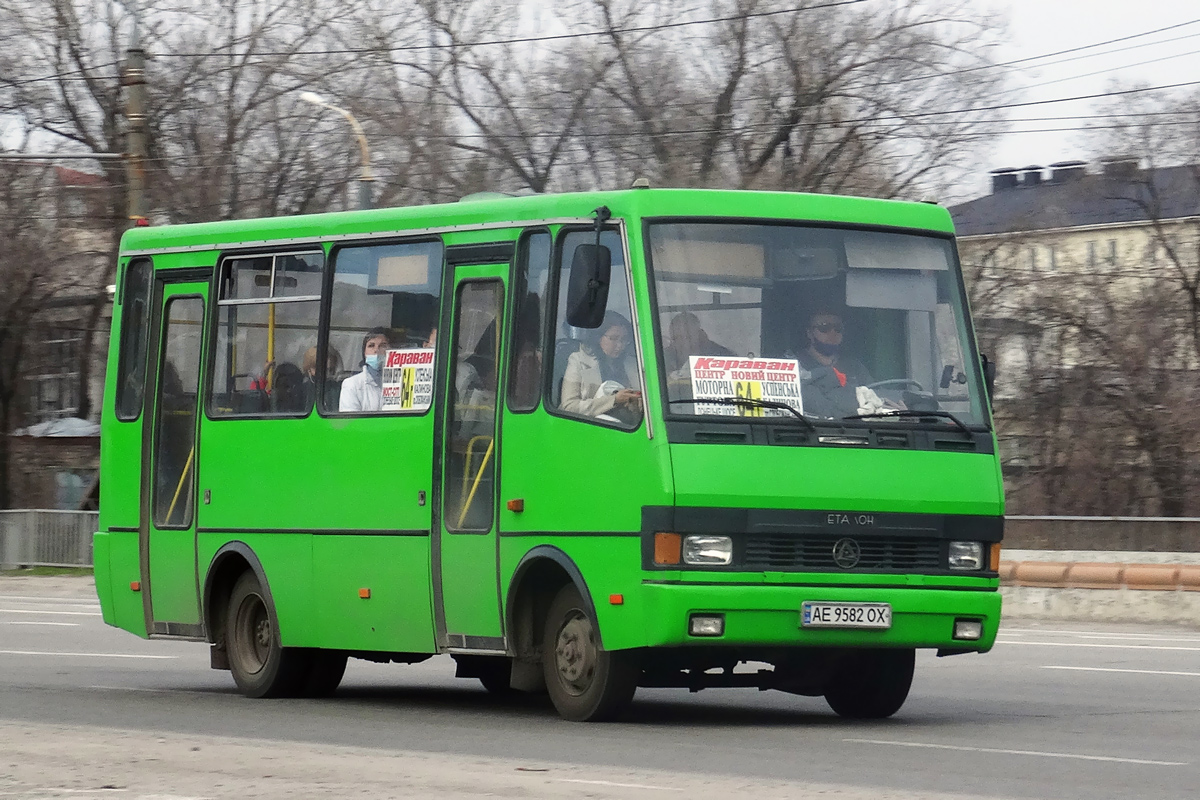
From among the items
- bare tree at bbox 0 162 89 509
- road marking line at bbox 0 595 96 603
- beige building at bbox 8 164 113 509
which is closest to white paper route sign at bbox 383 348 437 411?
road marking line at bbox 0 595 96 603

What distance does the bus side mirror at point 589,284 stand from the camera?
1096 cm

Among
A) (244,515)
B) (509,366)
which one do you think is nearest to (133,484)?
(244,515)

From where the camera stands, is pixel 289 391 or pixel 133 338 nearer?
pixel 289 391

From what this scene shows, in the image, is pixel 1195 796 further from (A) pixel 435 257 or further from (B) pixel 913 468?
(A) pixel 435 257

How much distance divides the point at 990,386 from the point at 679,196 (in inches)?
81.6

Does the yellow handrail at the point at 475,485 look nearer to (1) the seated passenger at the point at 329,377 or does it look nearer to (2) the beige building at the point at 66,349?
(1) the seated passenger at the point at 329,377

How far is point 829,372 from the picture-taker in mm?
11320

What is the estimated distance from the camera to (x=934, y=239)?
1199 cm

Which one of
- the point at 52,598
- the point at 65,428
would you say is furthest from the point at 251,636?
the point at 65,428

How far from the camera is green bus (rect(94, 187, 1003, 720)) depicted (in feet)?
35.8

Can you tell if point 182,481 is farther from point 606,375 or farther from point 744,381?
point 744,381

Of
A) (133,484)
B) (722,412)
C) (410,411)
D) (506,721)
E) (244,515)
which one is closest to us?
(722,412)

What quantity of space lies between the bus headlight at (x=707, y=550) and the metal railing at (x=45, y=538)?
25.8 metres

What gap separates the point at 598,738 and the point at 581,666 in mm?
877
